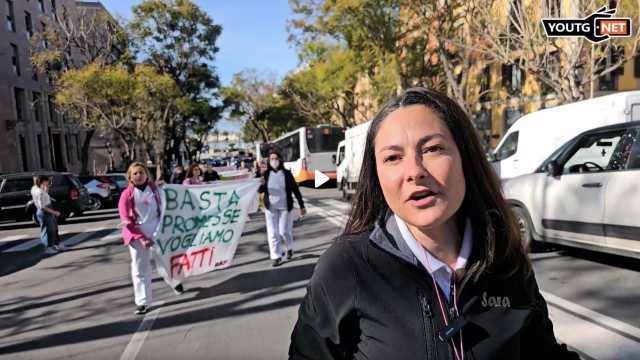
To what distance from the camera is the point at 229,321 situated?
5.02 meters

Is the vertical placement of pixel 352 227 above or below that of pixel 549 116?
below

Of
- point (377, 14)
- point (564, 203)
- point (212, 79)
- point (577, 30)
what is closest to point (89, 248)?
point (564, 203)

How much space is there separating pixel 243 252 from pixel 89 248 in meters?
4.01

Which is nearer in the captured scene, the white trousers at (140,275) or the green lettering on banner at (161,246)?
the white trousers at (140,275)

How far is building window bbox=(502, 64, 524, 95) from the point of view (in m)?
26.2

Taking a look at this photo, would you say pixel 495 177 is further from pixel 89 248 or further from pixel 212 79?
pixel 212 79

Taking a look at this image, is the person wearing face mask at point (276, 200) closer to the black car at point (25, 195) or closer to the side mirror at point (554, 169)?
the side mirror at point (554, 169)

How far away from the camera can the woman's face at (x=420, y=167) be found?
139 cm

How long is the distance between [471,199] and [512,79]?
1097 inches

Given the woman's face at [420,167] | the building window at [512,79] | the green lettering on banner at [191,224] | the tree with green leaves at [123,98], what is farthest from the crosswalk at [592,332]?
the tree with green leaves at [123,98]

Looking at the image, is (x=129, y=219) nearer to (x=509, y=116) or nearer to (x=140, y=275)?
(x=140, y=275)

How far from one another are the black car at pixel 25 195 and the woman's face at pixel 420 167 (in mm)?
16541

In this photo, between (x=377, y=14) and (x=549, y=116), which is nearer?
(x=549, y=116)

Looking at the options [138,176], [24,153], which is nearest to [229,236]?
[138,176]
